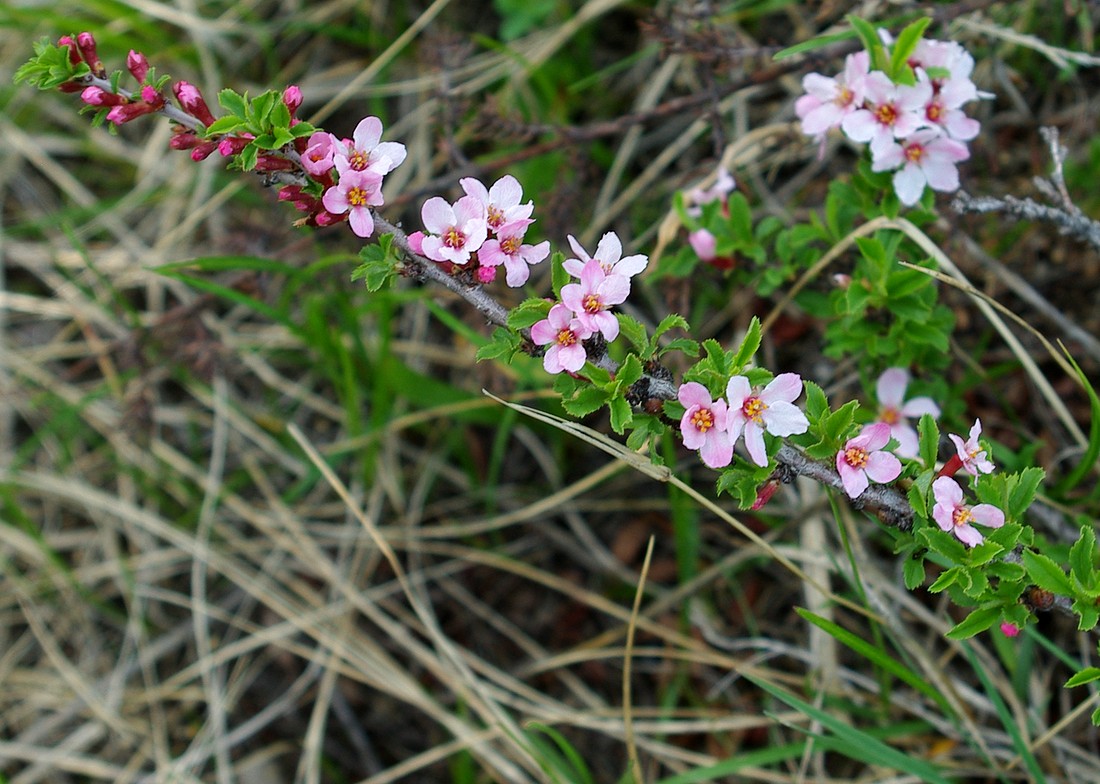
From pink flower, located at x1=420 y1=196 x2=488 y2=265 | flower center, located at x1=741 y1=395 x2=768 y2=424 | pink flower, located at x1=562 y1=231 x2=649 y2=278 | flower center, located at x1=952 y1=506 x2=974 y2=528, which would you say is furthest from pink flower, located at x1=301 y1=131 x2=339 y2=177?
flower center, located at x1=952 y1=506 x2=974 y2=528

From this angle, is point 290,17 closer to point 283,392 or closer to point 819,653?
point 283,392

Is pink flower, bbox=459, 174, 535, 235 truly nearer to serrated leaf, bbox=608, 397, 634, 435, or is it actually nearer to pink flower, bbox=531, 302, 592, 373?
pink flower, bbox=531, 302, 592, 373

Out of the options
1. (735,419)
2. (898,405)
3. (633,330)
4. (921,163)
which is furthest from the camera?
(898,405)

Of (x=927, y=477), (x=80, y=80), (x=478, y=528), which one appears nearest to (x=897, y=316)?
(x=927, y=477)

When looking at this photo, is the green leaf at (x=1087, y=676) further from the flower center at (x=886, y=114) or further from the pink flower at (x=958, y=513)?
the flower center at (x=886, y=114)

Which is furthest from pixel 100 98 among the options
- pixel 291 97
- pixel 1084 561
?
pixel 1084 561

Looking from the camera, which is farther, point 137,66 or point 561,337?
point 137,66

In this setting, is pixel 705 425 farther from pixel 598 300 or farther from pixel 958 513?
pixel 958 513
